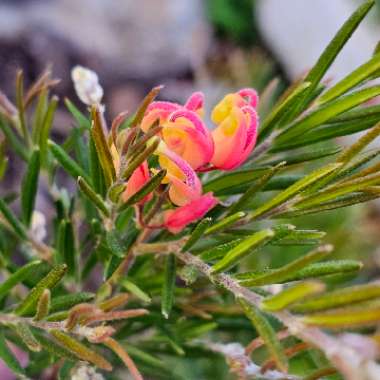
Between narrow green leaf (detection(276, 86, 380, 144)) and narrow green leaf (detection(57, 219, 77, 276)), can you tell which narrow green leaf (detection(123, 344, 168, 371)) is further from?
narrow green leaf (detection(276, 86, 380, 144))

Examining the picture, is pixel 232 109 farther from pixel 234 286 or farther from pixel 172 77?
pixel 172 77

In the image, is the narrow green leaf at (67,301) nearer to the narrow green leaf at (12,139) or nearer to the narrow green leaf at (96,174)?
the narrow green leaf at (96,174)

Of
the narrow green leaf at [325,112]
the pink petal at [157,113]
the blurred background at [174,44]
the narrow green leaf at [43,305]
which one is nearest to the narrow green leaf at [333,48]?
the narrow green leaf at [325,112]

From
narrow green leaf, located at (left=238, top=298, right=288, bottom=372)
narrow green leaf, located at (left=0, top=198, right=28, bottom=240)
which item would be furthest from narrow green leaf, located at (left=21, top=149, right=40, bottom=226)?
narrow green leaf, located at (left=238, top=298, right=288, bottom=372)

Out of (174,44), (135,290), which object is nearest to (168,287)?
(135,290)

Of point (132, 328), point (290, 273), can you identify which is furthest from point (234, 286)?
point (132, 328)
